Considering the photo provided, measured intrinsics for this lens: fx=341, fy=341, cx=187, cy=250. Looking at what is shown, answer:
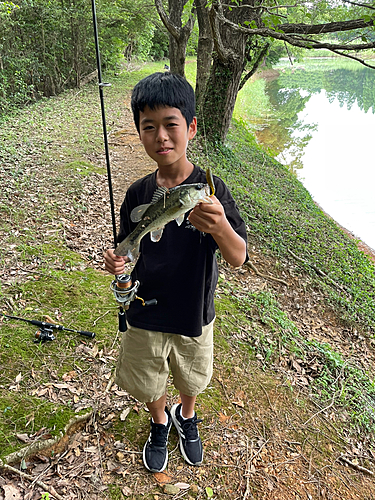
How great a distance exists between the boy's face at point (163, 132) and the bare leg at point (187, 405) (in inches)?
67.4

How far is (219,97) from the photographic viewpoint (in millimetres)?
8414

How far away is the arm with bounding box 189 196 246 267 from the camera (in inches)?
60.9

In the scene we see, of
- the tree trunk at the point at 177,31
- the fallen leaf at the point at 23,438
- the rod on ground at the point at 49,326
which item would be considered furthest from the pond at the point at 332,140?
the fallen leaf at the point at 23,438

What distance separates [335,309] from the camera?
232 inches

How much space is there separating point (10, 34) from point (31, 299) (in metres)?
10.6

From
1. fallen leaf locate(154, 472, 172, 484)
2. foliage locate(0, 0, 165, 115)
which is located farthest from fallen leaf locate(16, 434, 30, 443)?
foliage locate(0, 0, 165, 115)

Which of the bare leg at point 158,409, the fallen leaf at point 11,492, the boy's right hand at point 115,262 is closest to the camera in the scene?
the boy's right hand at point 115,262

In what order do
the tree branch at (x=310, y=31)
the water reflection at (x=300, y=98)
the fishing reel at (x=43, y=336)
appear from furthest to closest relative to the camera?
the water reflection at (x=300, y=98) → the tree branch at (x=310, y=31) → the fishing reel at (x=43, y=336)

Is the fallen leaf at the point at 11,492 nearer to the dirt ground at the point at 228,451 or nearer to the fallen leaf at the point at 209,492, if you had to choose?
the dirt ground at the point at 228,451

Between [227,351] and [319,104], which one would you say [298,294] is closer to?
[227,351]

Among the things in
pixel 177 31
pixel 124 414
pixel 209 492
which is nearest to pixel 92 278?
pixel 124 414

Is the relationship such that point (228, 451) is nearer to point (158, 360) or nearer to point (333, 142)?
point (158, 360)

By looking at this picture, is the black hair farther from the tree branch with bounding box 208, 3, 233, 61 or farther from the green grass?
the tree branch with bounding box 208, 3, 233, 61

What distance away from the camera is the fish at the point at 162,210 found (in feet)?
4.88
